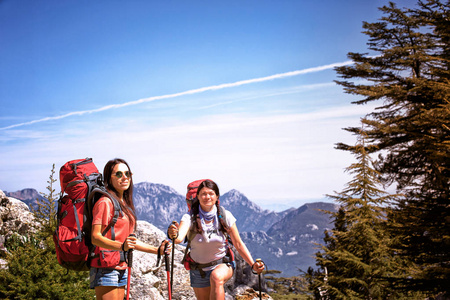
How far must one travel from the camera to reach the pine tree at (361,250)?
437 inches

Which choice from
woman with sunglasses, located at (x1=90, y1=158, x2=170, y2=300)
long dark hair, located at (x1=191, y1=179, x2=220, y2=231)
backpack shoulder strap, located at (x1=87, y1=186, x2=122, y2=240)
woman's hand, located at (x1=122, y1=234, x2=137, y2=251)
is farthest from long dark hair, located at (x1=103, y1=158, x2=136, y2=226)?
long dark hair, located at (x1=191, y1=179, x2=220, y2=231)

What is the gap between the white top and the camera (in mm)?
4277

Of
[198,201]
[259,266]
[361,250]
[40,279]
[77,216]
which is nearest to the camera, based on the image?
[77,216]

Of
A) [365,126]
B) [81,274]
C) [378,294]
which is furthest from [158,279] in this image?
[365,126]

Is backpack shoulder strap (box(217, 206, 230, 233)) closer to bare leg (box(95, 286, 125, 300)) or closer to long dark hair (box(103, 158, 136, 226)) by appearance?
long dark hair (box(103, 158, 136, 226))

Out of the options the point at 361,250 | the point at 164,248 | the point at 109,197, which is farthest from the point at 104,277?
the point at 361,250

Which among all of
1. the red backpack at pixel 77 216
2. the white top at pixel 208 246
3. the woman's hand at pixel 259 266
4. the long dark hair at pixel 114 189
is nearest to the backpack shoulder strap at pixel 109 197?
the red backpack at pixel 77 216

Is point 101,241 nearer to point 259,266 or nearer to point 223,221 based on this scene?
point 223,221

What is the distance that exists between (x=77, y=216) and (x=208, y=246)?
1380 mm

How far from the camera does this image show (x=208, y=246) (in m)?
4.30

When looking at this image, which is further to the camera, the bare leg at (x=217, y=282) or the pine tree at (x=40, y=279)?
the pine tree at (x=40, y=279)

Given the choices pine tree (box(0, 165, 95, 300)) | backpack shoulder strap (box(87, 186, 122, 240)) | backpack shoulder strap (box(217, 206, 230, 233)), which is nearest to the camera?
backpack shoulder strap (box(87, 186, 122, 240))

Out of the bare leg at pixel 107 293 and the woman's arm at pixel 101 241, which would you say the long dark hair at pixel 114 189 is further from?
the bare leg at pixel 107 293

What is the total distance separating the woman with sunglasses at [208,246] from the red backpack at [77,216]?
85 cm
